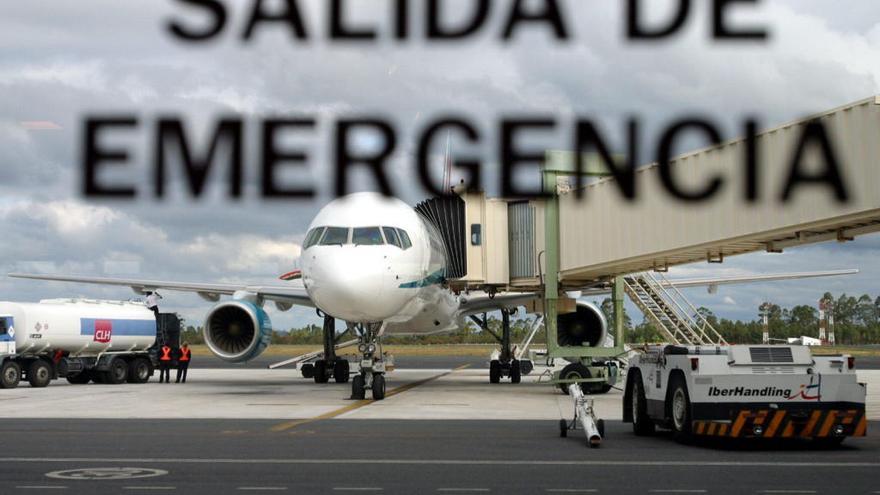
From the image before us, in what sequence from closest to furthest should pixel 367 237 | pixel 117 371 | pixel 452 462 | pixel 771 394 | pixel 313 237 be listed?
1. pixel 452 462
2. pixel 771 394
3. pixel 367 237
4. pixel 313 237
5. pixel 117 371

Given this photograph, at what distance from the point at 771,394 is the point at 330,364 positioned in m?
22.4

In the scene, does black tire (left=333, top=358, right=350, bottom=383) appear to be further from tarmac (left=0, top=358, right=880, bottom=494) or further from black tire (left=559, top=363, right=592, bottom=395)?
tarmac (left=0, top=358, right=880, bottom=494)

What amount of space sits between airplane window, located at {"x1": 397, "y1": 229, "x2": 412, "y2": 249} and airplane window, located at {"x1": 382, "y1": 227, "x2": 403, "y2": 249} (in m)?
0.10

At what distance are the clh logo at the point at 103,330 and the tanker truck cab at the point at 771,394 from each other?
1042 inches

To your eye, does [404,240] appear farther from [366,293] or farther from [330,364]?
[330,364]

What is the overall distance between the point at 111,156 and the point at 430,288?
59.3 ft

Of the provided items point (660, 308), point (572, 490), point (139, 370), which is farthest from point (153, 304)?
point (572, 490)

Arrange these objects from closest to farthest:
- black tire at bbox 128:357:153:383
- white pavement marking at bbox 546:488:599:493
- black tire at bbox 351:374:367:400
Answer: white pavement marking at bbox 546:488:599:493
black tire at bbox 351:374:367:400
black tire at bbox 128:357:153:383

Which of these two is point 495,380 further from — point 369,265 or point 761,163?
point 761,163

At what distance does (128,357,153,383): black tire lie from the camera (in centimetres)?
3984

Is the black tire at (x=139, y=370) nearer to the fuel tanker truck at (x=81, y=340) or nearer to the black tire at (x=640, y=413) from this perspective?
the fuel tanker truck at (x=81, y=340)

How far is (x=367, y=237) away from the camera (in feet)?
82.1

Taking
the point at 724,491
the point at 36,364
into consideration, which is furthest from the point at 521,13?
the point at 36,364

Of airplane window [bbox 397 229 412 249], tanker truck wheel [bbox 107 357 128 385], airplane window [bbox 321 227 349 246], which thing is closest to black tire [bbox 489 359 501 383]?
tanker truck wheel [bbox 107 357 128 385]
